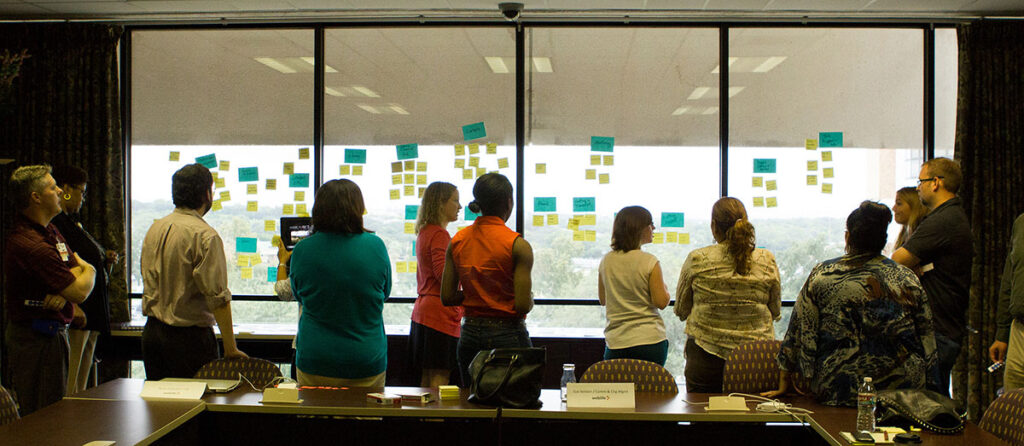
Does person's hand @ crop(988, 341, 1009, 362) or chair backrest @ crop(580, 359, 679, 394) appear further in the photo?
person's hand @ crop(988, 341, 1009, 362)

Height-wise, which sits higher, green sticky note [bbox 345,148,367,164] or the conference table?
green sticky note [bbox 345,148,367,164]

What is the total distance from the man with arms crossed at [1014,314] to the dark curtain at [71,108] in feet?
17.2

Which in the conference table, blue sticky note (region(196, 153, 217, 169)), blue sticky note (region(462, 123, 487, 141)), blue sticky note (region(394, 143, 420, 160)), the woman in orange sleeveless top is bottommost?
the conference table

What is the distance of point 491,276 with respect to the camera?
9.79 ft

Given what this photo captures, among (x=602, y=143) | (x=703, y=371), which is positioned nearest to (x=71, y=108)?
(x=602, y=143)

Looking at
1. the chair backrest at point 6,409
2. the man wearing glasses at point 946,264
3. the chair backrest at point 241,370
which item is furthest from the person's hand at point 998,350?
the chair backrest at point 6,409

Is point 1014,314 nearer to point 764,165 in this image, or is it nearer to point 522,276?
point 764,165

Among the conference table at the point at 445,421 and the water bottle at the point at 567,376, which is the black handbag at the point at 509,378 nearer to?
the conference table at the point at 445,421

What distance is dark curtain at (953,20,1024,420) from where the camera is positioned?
4.69 meters

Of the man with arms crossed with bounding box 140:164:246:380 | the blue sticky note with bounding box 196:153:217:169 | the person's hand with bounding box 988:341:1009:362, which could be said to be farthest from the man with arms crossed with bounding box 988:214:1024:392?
the blue sticky note with bounding box 196:153:217:169

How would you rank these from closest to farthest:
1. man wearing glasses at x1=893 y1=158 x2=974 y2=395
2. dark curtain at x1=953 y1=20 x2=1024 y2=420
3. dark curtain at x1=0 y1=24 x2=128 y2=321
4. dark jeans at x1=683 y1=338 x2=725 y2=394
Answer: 1. dark jeans at x1=683 y1=338 x2=725 y2=394
2. man wearing glasses at x1=893 y1=158 x2=974 y2=395
3. dark curtain at x1=953 y1=20 x2=1024 y2=420
4. dark curtain at x1=0 y1=24 x2=128 y2=321

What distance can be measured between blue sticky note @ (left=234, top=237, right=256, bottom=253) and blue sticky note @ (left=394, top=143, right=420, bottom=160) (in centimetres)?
119

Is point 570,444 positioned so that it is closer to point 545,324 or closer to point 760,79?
point 545,324

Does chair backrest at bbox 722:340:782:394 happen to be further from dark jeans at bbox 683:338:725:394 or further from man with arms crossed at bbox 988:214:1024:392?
man with arms crossed at bbox 988:214:1024:392
